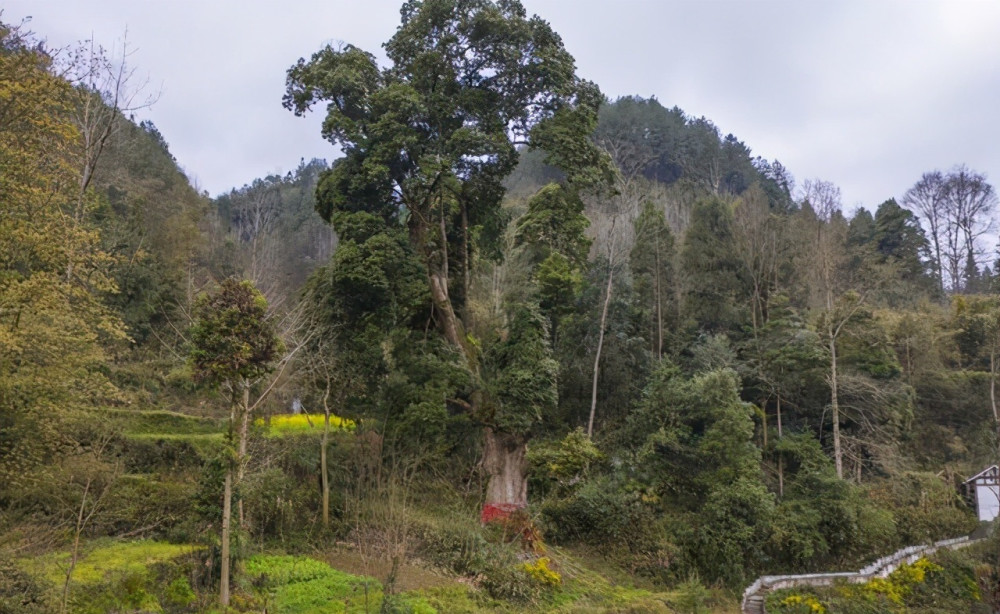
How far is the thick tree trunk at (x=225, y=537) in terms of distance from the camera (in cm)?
927

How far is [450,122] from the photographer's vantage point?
1791cm

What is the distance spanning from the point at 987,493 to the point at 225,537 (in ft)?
78.8

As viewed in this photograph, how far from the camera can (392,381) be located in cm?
1639

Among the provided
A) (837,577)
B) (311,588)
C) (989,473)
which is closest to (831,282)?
(989,473)

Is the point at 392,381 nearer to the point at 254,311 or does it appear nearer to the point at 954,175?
the point at 254,311

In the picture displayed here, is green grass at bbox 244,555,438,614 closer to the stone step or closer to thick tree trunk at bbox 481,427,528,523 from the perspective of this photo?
thick tree trunk at bbox 481,427,528,523

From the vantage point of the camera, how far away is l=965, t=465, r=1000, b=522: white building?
22281mm

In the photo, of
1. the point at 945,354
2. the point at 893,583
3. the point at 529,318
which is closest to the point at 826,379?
the point at 893,583

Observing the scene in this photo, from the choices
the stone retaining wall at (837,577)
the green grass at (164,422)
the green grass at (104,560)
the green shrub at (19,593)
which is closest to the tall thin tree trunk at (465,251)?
the green grass at (164,422)

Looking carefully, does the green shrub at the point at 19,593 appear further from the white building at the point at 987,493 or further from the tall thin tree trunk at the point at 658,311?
the white building at the point at 987,493

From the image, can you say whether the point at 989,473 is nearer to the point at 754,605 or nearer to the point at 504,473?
the point at 754,605

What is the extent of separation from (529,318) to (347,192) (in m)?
5.86

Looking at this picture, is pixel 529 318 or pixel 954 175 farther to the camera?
pixel 954 175

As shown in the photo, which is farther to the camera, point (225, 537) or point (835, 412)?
point (835, 412)
